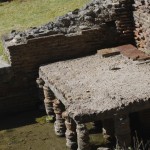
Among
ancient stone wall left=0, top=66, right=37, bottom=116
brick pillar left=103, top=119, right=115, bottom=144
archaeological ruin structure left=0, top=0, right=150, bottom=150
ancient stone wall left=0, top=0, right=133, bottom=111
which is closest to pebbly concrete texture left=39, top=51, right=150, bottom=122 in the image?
archaeological ruin structure left=0, top=0, right=150, bottom=150

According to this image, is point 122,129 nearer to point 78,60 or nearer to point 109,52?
point 109,52

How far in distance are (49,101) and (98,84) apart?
1.83 metres

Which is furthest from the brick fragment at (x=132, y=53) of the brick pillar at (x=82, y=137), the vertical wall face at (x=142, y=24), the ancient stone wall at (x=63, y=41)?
the brick pillar at (x=82, y=137)

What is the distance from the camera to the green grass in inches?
640

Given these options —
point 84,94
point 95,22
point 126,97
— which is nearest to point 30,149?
point 84,94

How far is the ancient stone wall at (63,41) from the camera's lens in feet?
38.4

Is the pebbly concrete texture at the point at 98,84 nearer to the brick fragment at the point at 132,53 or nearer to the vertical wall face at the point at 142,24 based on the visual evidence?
the brick fragment at the point at 132,53

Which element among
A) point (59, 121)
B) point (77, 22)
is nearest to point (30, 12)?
point (77, 22)

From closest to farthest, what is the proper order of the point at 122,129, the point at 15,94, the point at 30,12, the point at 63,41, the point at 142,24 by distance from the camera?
the point at 122,129, the point at 142,24, the point at 63,41, the point at 15,94, the point at 30,12

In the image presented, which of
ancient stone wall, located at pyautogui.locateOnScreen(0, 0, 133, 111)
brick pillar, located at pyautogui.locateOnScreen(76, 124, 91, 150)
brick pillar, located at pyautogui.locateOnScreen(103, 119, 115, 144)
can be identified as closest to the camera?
brick pillar, located at pyautogui.locateOnScreen(76, 124, 91, 150)

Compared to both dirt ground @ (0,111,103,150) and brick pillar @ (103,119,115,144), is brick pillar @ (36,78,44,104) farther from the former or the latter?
brick pillar @ (103,119,115,144)

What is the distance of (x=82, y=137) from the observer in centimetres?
891

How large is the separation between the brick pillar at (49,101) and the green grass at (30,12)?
5.00 m

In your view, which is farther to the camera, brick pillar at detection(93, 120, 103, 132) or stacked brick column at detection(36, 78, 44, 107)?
stacked brick column at detection(36, 78, 44, 107)
